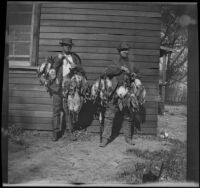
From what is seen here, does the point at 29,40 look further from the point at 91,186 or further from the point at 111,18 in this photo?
the point at 91,186

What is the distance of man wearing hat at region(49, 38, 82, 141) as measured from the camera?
5.62 metres

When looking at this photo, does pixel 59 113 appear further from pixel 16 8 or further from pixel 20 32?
pixel 16 8

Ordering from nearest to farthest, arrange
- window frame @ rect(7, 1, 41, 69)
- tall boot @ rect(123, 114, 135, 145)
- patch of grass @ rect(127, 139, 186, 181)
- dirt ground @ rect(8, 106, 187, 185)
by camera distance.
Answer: dirt ground @ rect(8, 106, 187, 185) < patch of grass @ rect(127, 139, 186, 181) < tall boot @ rect(123, 114, 135, 145) < window frame @ rect(7, 1, 41, 69)

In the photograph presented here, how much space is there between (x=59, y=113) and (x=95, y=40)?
1.56 metres

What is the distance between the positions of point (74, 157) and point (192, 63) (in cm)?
271

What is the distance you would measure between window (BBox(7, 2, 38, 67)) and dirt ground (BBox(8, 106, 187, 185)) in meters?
1.42

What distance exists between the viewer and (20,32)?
566 centimetres

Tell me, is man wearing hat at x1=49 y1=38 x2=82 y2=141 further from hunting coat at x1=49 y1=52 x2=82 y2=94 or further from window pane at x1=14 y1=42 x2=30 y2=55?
window pane at x1=14 y1=42 x2=30 y2=55

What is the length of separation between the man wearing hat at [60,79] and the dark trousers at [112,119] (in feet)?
2.12

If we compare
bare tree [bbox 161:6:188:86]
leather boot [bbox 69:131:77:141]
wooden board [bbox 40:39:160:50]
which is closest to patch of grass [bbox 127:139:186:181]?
leather boot [bbox 69:131:77:141]

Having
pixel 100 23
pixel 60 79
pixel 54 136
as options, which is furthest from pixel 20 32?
pixel 54 136

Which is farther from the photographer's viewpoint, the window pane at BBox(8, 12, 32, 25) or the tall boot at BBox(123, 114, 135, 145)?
the tall boot at BBox(123, 114, 135, 145)

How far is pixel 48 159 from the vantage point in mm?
5371

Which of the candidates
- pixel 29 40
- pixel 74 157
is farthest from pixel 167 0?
pixel 74 157
